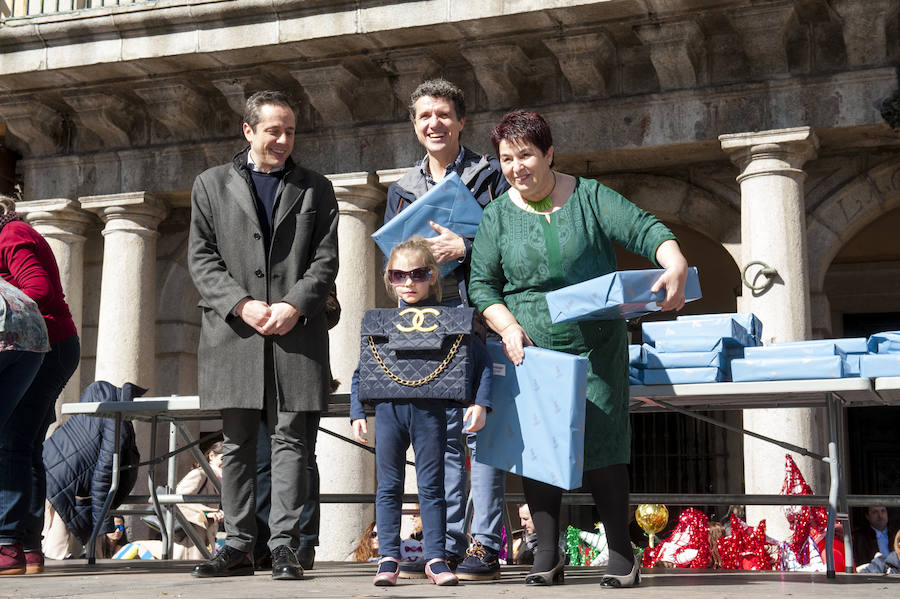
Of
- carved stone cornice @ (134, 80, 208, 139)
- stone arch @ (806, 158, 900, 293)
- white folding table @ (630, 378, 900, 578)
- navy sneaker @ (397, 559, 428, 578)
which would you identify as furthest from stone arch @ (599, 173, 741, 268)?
navy sneaker @ (397, 559, 428, 578)

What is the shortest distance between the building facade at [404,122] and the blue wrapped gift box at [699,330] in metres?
3.44

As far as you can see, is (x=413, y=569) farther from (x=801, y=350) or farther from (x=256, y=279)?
(x=801, y=350)

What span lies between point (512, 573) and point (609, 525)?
1.12 meters

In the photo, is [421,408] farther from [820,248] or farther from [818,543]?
[820,248]

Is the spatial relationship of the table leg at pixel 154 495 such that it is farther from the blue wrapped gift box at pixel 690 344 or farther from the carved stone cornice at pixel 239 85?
the carved stone cornice at pixel 239 85

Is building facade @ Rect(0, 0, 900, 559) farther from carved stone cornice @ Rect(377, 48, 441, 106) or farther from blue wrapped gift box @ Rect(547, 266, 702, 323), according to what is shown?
blue wrapped gift box @ Rect(547, 266, 702, 323)

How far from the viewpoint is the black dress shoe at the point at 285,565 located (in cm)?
470

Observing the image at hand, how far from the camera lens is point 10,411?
531 centimetres

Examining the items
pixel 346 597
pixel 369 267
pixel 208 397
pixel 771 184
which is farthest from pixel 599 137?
pixel 346 597

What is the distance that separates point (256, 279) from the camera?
517 cm

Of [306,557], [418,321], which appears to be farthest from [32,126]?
[418,321]

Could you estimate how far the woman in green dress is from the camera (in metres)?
4.47

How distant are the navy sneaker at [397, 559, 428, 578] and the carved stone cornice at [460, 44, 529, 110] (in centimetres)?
605

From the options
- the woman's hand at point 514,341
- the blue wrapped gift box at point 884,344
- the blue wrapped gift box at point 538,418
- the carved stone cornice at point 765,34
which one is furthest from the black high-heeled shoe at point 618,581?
the carved stone cornice at point 765,34
